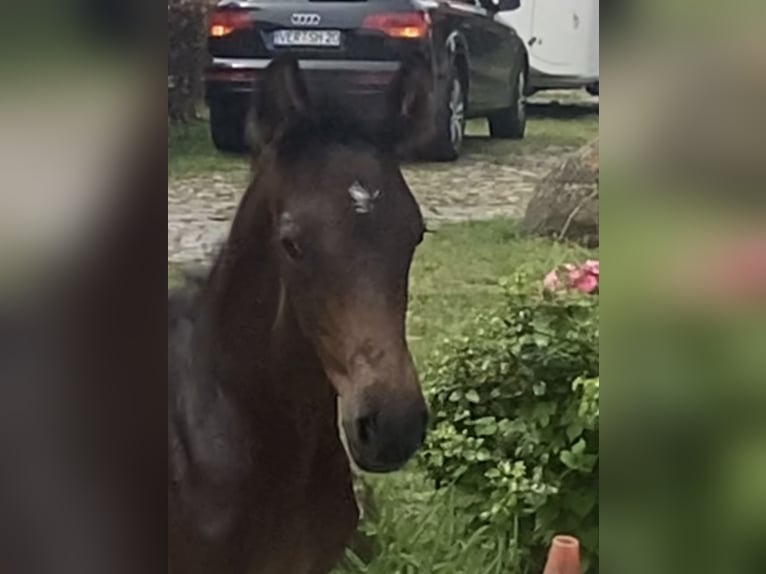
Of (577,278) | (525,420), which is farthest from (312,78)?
(525,420)

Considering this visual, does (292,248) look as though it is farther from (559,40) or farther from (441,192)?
(559,40)

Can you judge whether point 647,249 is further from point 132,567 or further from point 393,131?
point 132,567

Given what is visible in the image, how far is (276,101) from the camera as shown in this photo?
3.06 metres

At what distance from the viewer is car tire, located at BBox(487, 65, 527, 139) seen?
10.5ft

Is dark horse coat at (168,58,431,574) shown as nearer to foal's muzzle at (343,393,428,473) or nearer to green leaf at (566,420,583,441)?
foal's muzzle at (343,393,428,473)

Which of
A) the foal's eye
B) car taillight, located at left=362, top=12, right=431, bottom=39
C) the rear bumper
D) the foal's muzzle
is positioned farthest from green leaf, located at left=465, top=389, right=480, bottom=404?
car taillight, located at left=362, top=12, right=431, bottom=39

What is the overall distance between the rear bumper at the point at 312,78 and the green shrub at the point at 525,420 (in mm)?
626

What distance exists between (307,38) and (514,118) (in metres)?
0.56

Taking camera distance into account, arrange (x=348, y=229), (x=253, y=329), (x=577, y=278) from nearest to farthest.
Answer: (x=348, y=229)
(x=253, y=329)
(x=577, y=278)

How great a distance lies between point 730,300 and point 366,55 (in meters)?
1.14

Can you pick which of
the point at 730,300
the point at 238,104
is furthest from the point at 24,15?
the point at 730,300

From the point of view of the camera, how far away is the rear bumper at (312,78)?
10.0 ft

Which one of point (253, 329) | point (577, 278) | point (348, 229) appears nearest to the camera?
point (348, 229)

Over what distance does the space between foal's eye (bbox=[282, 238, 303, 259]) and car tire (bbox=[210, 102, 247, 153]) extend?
255mm
